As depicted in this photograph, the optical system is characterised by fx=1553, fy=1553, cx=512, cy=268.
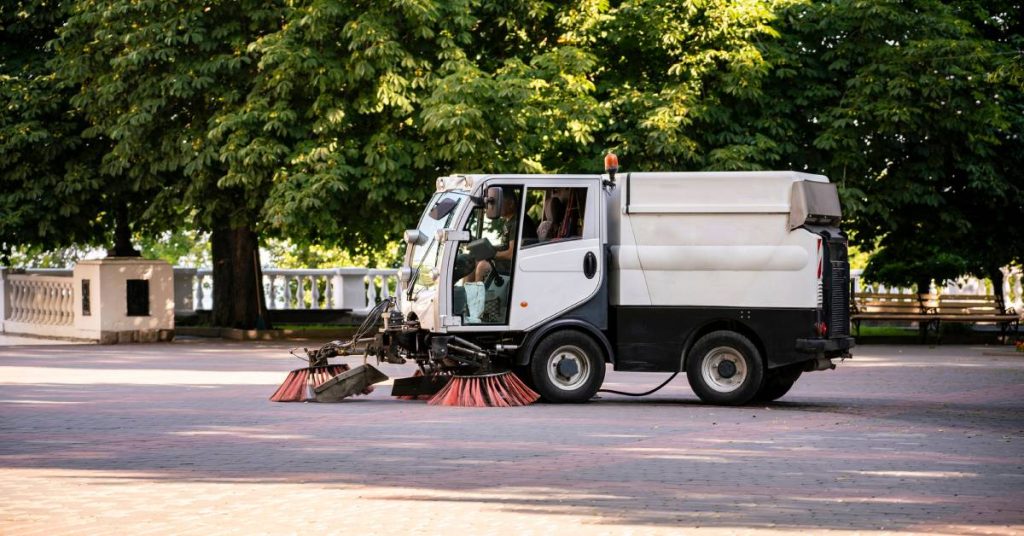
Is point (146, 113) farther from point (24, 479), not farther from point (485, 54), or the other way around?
point (24, 479)

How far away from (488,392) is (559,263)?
1.64 meters

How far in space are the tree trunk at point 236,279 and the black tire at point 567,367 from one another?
16523 millimetres

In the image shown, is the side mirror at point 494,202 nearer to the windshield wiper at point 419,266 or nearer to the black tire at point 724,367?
the windshield wiper at point 419,266

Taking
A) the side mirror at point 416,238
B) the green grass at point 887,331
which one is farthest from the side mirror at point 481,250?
the green grass at point 887,331

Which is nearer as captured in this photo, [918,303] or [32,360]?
[32,360]

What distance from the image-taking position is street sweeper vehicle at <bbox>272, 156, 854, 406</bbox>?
1633 cm

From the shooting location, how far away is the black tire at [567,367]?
54.3 feet

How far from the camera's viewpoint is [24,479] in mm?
10258

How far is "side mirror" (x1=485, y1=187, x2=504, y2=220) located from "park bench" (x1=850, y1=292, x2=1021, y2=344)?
51.0 ft

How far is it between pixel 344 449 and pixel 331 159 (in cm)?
1534

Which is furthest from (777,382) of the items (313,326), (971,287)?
(971,287)

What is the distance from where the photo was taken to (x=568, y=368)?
16609 millimetres

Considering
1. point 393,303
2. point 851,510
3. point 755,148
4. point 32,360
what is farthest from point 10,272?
point 851,510

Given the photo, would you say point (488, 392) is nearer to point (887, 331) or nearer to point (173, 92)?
point (173, 92)
